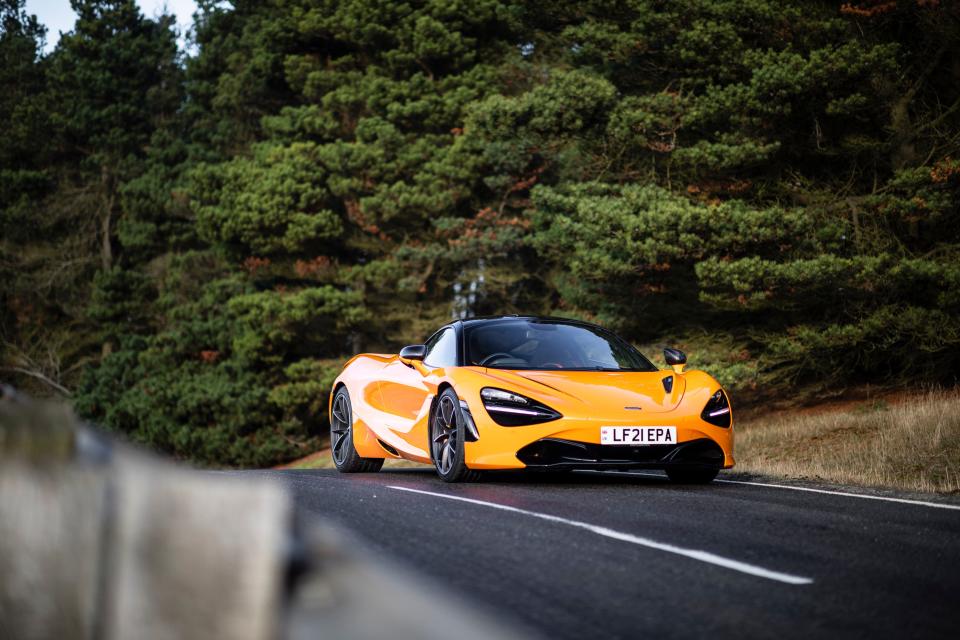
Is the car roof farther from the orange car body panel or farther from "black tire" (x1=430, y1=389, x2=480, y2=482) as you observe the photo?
"black tire" (x1=430, y1=389, x2=480, y2=482)

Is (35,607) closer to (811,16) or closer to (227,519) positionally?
(227,519)

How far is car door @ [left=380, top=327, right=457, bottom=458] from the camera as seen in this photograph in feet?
35.4

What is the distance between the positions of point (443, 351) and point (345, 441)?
2.18m

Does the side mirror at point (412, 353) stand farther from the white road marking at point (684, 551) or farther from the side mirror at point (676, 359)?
the white road marking at point (684, 551)

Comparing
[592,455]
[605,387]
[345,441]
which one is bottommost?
[592,455]

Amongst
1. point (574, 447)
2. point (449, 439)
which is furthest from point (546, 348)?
point (574, 447)

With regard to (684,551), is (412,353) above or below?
above

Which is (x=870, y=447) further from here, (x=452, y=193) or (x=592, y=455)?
(x=452, y=193)

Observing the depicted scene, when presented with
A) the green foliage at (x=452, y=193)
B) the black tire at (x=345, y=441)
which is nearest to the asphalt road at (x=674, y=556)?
the black tire at (x=345, y=441)

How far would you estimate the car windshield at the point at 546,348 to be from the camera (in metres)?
10.9

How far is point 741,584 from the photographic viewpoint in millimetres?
5016

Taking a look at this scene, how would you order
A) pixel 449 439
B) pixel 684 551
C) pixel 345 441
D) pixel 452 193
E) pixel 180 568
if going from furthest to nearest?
pixel 452 193 < pixel 345 441 < pixel 449 439 < pixel 684 551 < pixel 180 568

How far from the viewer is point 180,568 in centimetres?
223

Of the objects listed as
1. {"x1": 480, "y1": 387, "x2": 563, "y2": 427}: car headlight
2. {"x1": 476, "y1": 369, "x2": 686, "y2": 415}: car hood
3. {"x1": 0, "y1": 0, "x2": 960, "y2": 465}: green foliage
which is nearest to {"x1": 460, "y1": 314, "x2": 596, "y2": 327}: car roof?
{"x1": 476, "y1": 369, "x2": 686, "y2": 415}: car hood
